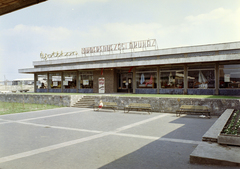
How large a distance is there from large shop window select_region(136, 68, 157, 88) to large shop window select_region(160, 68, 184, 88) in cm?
95

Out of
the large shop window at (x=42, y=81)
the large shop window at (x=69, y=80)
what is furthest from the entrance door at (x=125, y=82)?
the large shop window at (x=42, y=81)

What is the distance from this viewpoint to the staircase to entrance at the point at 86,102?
749 inches

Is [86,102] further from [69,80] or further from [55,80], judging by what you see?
[55,80]

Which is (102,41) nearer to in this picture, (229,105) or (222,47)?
(222,47)

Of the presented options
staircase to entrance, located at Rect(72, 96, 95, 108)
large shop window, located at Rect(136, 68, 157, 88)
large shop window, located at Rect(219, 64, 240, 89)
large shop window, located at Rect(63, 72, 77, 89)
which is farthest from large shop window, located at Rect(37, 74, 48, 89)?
large shop window, located at Rect(219, 64, 240, 89)

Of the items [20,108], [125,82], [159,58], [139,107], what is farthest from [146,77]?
[20,108]

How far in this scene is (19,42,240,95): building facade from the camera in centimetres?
2041

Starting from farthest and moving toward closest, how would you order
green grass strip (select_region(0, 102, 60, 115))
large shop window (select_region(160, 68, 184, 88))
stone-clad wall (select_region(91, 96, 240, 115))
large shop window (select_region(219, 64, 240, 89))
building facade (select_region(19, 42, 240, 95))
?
large shop window (select_region(160, 68, 184, 88)) → building facade (select_region(19, 42, 240, 95)) → large shop window (select_region(219, 64, 240, 89)) → green grass strip (select_region(0, 102, 60, 115)) → stone-clad wall (select_region(91, 96, 240, 115))

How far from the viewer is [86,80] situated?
29.7 metres

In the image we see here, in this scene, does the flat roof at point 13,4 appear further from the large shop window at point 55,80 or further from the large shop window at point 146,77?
the large shop window at point 55,80

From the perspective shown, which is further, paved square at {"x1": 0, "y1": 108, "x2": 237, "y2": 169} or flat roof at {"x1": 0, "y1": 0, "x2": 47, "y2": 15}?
paved square at {"x1": 0, "y1": 108, "x2": 237, "y2": 169}

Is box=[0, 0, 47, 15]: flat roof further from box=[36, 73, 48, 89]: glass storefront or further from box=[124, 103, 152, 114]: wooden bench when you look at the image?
box=[36, 73, 48, 89]: glass storefront

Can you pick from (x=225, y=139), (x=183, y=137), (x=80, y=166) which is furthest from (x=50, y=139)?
(x=225, y=139)

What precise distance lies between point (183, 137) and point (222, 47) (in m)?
16.4
